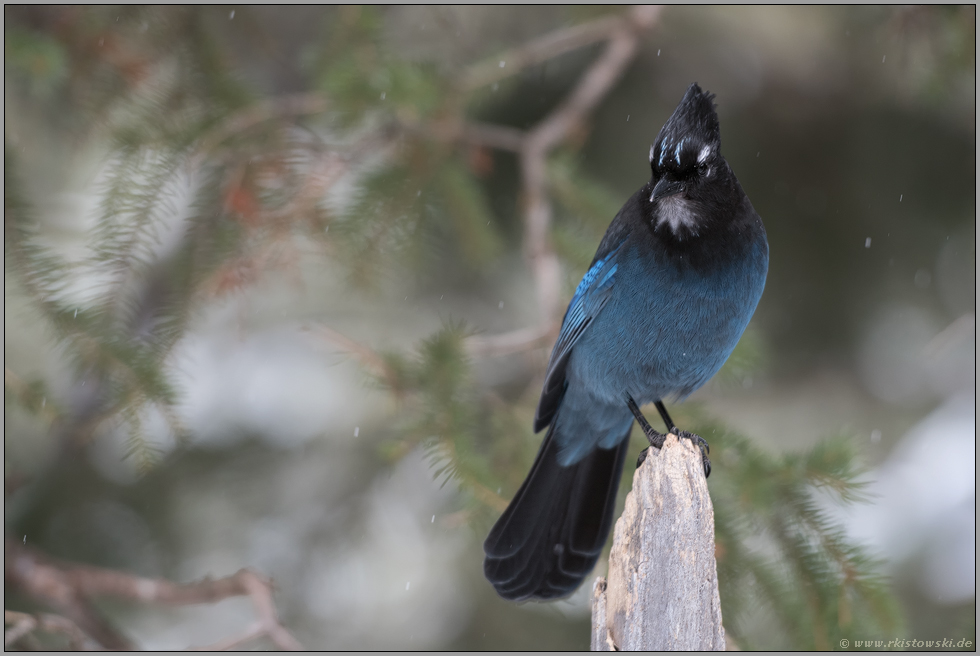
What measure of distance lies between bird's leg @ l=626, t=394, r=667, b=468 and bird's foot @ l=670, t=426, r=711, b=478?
44 millimetres

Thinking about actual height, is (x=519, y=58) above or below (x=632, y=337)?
above

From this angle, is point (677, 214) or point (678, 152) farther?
point (677, 214)

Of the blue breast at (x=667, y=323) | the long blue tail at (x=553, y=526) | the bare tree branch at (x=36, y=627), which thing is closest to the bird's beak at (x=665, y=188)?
the blue breast at (x=667, y=323)

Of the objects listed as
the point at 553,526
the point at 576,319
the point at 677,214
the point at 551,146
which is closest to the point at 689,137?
the point at 677,214

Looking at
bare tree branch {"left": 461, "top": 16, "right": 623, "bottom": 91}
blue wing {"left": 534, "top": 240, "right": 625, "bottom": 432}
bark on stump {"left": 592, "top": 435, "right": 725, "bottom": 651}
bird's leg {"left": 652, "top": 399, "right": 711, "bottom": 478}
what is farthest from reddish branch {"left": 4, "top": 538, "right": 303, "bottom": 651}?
bare tree branch {"left": 461, "top": 16, "right": 623, "bottom": 91}

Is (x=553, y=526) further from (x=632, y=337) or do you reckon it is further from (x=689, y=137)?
(x=689, y=137)

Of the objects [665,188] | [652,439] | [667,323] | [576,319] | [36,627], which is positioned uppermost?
[665,188]

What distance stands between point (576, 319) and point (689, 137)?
1.98 feet

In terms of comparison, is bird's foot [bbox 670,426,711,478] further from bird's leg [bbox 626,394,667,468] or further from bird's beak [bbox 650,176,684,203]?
bird's beak [bbox 650,176,684,203]

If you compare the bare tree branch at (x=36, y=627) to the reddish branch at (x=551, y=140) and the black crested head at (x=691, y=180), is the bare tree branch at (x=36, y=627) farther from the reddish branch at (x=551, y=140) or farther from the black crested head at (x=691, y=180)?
the black crested head at (x=691, y=180)

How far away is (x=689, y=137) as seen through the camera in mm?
1778

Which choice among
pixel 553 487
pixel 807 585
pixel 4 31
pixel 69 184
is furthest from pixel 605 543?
pixel 69 184

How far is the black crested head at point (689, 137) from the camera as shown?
69.7 inches

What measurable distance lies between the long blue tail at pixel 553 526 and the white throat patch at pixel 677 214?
0.69m
